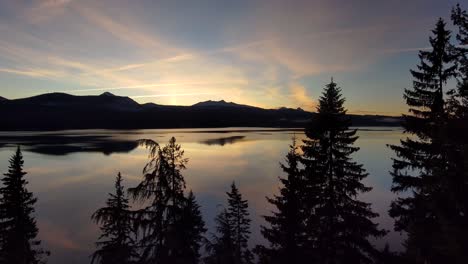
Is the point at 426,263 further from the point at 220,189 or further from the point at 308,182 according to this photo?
the point at 220,189

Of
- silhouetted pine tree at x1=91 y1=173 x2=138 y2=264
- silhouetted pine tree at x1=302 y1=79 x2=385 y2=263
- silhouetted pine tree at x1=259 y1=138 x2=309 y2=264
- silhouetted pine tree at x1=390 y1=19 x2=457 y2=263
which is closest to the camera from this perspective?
silhouetted pine tree at x1=91 y1=173 x2=138 y2=264

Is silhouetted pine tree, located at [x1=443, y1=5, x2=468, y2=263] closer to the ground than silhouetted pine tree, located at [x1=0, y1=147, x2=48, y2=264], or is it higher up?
higher up

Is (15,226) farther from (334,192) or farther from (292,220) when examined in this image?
(334,192)

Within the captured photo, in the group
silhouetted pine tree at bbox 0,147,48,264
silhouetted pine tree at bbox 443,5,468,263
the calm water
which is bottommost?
the calm water

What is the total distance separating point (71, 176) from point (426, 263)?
79.9 meters

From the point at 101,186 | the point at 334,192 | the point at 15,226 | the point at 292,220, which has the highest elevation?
the point at 334,192

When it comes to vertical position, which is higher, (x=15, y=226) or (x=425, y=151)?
(x=425, y=151)

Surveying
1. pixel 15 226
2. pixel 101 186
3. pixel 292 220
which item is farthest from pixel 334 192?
pixel 101 186

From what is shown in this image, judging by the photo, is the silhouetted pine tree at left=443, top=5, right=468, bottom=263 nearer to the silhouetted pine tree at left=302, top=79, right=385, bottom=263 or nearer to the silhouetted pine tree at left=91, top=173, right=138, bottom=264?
the silhouetted pine tree at left=302, top=79, right=385, bottom=263

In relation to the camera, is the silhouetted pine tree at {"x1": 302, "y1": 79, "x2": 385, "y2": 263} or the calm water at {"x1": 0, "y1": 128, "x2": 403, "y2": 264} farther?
the calm water at {"x1": 0, "y1": 128, "x2": 403, "y2": 264}

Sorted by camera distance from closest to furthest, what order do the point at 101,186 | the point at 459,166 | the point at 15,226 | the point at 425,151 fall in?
the point at 459,166, the point at 425,151, the point at 15,226, the point at 101,186

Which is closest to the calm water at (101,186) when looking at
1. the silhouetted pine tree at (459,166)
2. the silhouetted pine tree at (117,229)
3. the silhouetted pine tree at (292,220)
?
the silhouetted pine tree at (117,229)

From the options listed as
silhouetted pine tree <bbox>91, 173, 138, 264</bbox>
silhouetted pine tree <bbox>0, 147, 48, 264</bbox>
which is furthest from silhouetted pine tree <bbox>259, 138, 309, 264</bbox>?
silhouetted pine tree <bbox>0, 147, 48, 264</bbox>

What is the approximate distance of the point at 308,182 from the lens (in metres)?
17.9
